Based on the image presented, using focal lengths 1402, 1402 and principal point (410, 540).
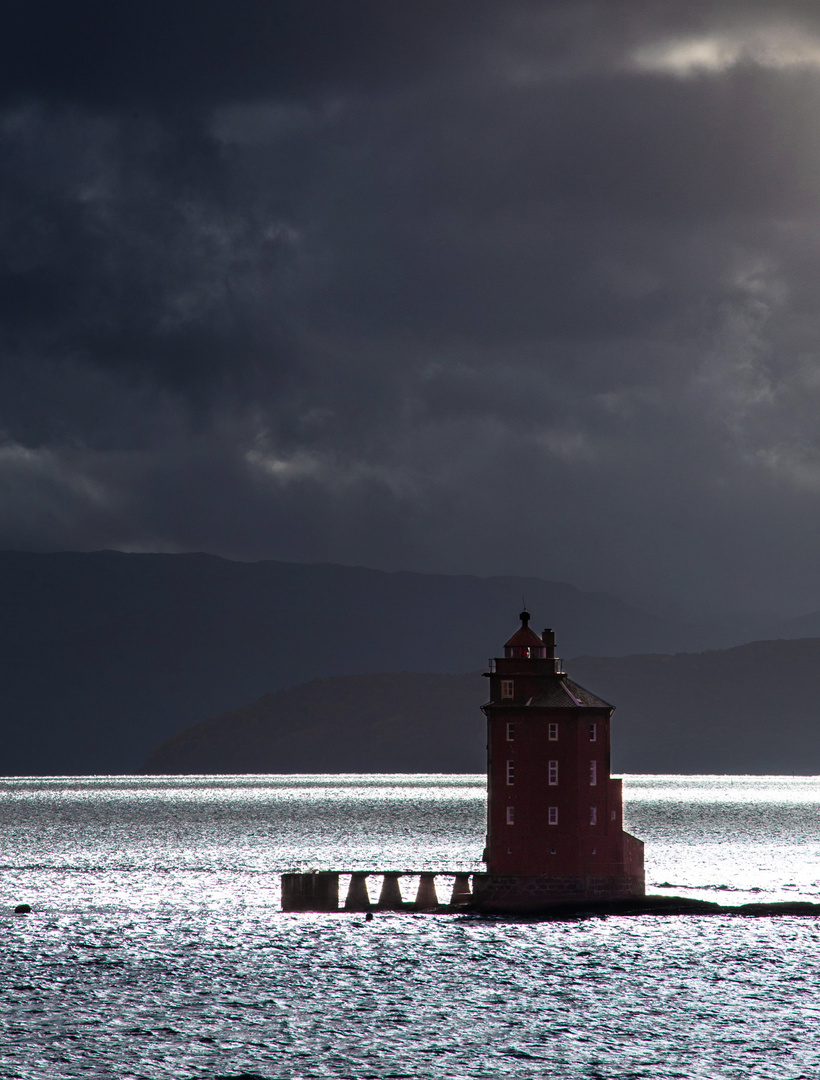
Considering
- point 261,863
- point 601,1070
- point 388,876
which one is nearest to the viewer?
point 601,1070

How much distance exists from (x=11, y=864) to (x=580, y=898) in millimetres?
71955

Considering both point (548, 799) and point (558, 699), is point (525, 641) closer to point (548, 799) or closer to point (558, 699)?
point (558, 699)

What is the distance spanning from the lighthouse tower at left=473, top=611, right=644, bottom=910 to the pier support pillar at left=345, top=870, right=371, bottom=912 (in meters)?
10.4

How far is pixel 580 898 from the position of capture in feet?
249

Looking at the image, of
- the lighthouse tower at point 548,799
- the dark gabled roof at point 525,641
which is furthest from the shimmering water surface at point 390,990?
the dark gabled roof at point 525,641

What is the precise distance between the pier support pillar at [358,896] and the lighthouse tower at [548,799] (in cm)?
1042

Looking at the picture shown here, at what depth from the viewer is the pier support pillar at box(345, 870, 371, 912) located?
8500cm

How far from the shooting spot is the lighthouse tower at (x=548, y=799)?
247 ft

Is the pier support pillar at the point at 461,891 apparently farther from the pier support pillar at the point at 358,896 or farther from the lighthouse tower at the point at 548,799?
the pier support pillar at the point at 358,896

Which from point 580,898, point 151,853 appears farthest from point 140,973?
point 151,853

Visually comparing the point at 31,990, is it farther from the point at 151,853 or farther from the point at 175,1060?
the point at 151,853

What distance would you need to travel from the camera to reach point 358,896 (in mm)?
85312

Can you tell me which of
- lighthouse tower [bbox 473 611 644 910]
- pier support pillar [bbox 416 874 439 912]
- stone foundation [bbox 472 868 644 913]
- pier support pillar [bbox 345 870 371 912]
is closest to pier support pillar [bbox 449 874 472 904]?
pier support pillar [bbox 416 874 439 912]

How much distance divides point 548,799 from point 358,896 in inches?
646
